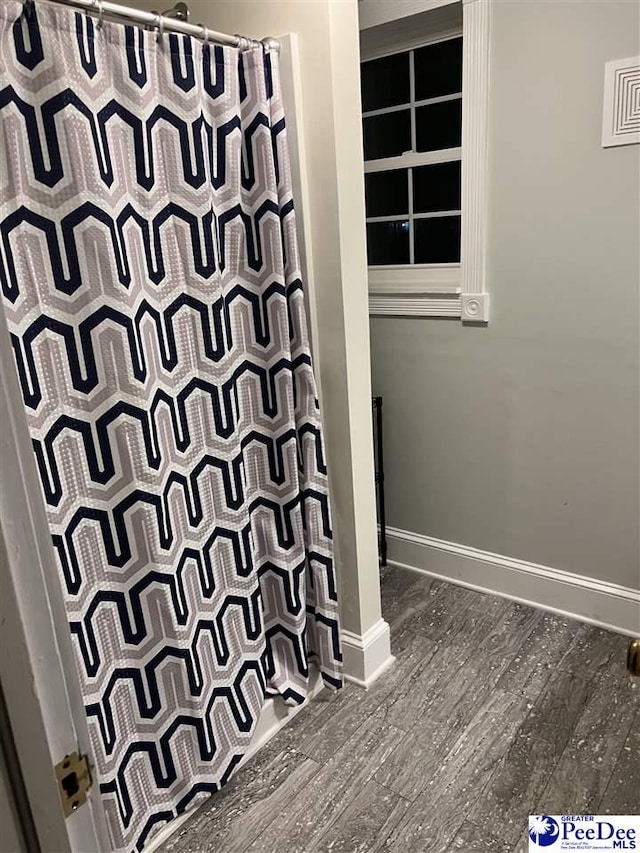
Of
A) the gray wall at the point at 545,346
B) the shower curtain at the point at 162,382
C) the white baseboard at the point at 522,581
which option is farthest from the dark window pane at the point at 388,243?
the white baseboard at the point at 522,581

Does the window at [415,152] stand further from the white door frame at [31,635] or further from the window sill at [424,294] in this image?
the white door frame at [31,635]

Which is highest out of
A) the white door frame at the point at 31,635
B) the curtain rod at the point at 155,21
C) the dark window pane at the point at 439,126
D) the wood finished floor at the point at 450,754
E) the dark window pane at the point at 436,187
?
the curtain rod at the point at 155,21

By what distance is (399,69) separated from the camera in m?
2.52

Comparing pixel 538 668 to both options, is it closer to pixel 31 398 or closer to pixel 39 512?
pixel 31 398

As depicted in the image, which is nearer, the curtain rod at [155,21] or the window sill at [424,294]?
the curtain rod at [155,21]

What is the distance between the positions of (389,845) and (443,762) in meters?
0.31

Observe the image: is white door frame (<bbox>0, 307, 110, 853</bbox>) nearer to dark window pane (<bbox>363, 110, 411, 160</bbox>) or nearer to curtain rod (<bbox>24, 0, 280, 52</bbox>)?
curtain rod (<bbox>24, 0, 280, 52</bbox>)

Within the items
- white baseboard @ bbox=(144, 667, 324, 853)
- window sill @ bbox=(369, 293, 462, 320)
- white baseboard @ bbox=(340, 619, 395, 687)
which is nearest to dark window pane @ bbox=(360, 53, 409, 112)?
window sill @ bbox=(369, 293, 462, 320)

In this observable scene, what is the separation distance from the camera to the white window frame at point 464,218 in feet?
7.23

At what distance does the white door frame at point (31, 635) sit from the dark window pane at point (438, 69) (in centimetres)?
226

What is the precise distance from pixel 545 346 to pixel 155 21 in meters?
1.58

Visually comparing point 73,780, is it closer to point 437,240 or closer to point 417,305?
point 417,305

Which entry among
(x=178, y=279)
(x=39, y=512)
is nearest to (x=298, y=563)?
(x=178, y=279)

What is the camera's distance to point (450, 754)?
1899mm
